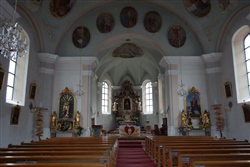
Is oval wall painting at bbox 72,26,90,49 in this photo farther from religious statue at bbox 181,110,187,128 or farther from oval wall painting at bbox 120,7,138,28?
religious statue at bbox 181,110,187,128

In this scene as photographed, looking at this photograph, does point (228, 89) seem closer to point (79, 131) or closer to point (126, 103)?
point (79, 131)

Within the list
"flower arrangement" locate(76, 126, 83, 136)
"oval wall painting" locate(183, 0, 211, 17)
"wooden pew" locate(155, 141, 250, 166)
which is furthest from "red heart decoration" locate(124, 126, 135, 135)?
"oval wall painting" locate(183, 0, 211, 17)

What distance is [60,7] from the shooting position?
39.7ft

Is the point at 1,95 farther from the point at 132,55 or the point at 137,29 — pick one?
the point at 132,55

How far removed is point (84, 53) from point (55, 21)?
2563 mm

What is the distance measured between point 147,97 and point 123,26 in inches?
409

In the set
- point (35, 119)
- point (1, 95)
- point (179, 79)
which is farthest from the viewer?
point (179, 79)

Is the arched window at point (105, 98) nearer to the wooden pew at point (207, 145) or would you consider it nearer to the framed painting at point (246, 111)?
the framed painting at point (246, 111)

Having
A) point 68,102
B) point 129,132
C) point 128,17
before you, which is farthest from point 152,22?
point 68,102

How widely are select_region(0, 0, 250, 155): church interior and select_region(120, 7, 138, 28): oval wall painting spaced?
0.06 meters

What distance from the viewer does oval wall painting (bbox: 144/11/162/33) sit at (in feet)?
44.7

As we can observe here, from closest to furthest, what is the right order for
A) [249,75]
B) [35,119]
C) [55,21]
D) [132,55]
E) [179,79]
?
[249,75]
[35,119]
[55,21]
[179,79]
[132,55]

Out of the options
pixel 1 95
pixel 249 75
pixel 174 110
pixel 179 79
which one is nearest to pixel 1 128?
pixel 1 95

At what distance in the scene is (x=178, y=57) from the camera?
13.5 metres
